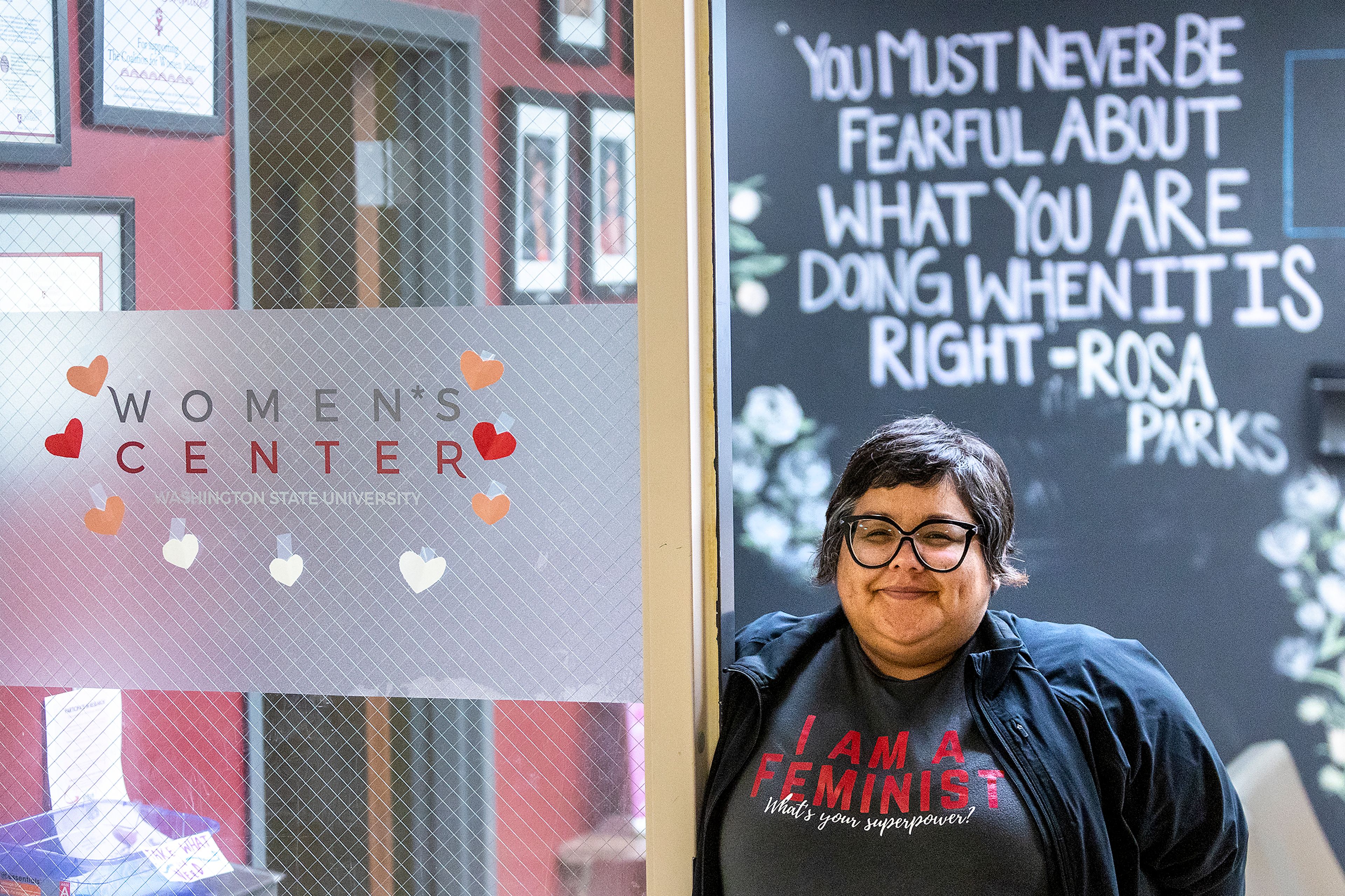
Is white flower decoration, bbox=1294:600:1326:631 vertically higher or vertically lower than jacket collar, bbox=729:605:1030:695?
lower

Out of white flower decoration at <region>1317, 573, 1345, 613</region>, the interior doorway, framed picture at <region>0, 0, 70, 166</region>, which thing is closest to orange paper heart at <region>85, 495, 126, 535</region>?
the interior doorway

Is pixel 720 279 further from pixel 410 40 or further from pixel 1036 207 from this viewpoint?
pixel 1036 207

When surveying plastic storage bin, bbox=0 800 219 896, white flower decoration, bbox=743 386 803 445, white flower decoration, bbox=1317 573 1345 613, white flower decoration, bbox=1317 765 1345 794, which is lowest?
white flower decoration, bbox=1317 765 1345 794

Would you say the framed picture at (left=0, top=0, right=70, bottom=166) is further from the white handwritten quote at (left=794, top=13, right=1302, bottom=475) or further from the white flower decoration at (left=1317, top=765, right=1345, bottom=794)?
the white flower decoration at (left=1317, top=765, right=1345, bottom=794)

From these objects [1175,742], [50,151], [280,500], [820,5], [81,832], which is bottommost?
[81,832]

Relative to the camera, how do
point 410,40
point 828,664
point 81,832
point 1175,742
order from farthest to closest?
point 81,832, point 410,40, point 828,664, point 1175,742

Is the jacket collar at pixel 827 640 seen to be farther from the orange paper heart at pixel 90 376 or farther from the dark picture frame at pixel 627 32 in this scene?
the orange paper heart at pixel 90 376

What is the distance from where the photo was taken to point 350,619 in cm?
149

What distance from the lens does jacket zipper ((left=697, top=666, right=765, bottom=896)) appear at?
1.32 m

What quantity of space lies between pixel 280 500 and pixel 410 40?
679mm

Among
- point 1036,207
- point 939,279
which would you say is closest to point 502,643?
point 939,279

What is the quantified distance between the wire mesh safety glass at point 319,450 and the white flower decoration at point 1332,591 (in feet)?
5.14

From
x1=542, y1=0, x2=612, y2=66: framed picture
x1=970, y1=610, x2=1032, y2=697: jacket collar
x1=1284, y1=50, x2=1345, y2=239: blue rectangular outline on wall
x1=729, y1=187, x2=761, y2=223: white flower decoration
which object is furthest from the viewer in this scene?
x1=729, y1=187, x2=761, y2=223: white flower decoration

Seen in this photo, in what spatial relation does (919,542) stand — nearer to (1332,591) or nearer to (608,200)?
(608,200)
